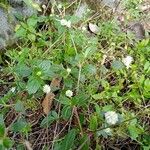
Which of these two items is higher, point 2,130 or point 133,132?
point 2,130

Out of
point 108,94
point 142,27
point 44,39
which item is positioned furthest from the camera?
point 142,27

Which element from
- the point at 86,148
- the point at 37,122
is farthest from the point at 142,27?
the point at 86,148

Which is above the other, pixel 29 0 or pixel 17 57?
pixel 29 0

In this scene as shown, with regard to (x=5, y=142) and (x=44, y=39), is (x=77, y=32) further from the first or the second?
(x=5, y=142)

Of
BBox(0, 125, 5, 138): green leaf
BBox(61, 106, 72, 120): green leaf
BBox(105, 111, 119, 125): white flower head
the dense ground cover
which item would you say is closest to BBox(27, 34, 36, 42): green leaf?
the dense ground cover

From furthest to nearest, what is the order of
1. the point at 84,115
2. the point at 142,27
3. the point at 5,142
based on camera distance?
the point at 142,27 → the point at 84,115 → the point at 5,142

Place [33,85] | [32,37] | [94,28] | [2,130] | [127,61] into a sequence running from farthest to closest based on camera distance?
[94,28] < [32,37] < [127,61] < [33,85] < [2,130]

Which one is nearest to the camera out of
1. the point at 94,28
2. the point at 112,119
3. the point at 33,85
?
the point at 112,119

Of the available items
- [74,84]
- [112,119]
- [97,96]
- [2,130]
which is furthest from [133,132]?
[2,130]

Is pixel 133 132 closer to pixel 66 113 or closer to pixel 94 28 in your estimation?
pixel 66 113
